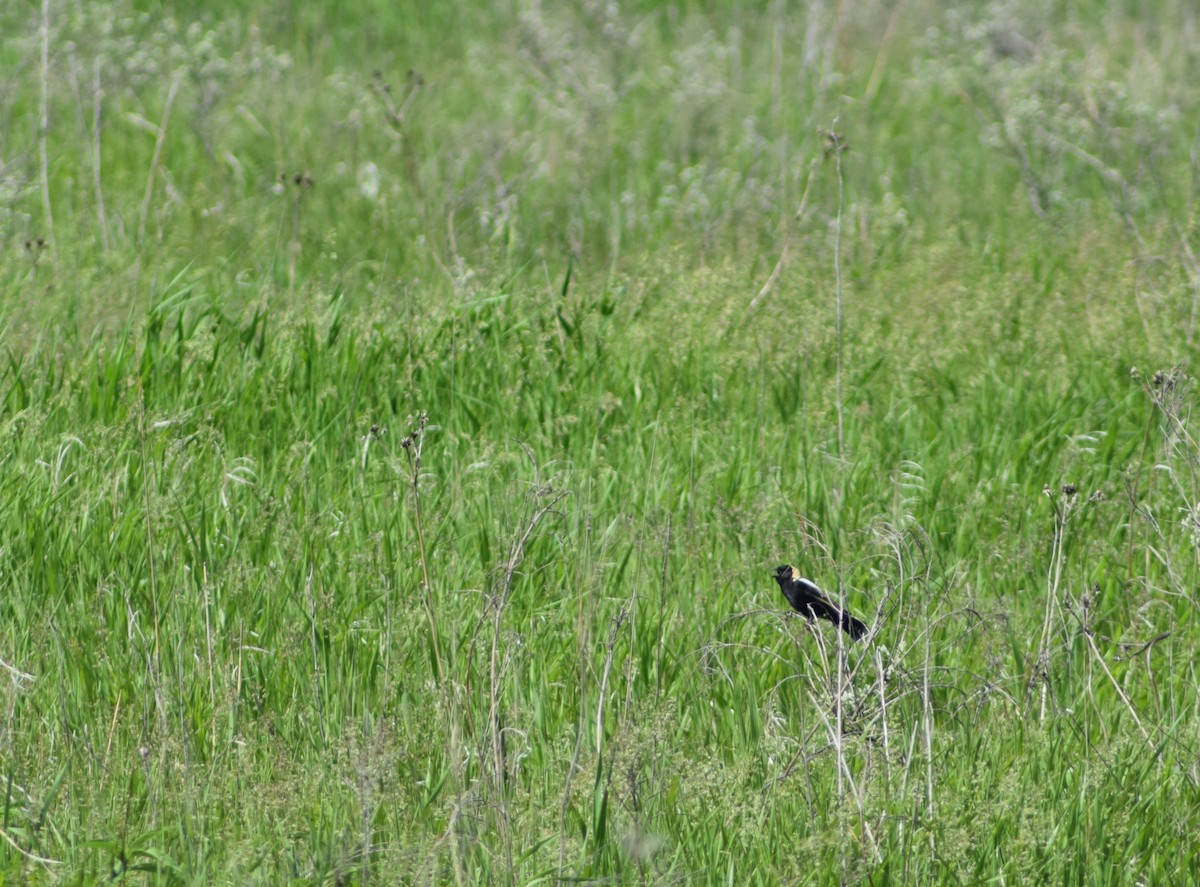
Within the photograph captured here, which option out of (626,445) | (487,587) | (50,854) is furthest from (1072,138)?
(50,854)

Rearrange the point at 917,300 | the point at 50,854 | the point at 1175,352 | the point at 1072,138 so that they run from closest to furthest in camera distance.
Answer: the point at 50,854
the point at 1175,352
the point at 917,300
the point at 1072,138

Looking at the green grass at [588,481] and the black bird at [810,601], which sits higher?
the black bird at [810,601]

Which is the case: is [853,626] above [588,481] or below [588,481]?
below

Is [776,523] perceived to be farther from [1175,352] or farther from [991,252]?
[991,252]

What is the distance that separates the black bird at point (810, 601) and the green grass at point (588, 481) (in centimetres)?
7

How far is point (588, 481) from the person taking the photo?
2832 mm

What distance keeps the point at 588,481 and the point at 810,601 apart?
54cm

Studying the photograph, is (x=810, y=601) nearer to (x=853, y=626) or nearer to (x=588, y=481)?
(x=853, y=626)

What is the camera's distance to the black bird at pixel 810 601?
9.13 ft

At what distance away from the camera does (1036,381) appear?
4676 mm

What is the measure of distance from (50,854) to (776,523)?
194 cm

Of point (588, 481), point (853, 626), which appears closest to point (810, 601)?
point (853, 626)

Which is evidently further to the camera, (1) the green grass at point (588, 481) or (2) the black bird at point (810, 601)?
(2) the black bird at point (810, 601)

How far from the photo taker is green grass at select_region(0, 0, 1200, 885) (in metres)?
2.40
